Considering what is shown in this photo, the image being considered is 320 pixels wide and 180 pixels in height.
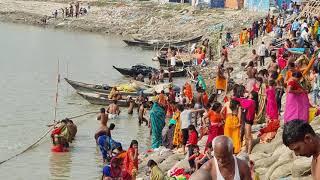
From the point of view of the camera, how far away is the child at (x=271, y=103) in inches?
546

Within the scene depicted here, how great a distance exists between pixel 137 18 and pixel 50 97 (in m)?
38.5

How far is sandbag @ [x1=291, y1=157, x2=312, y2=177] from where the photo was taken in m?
9.54

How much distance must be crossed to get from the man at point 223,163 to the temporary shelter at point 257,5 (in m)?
52.6

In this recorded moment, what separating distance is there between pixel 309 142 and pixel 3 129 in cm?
1878

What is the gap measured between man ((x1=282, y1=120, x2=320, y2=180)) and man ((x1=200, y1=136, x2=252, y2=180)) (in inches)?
22.3

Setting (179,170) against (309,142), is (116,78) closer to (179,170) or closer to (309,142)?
(179,170)

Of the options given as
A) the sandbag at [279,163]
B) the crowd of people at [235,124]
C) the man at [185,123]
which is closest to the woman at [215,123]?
A: the crowd of people at [235,124]

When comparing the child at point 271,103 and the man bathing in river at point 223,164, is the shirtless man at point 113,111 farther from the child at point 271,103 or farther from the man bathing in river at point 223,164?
the man bathing in river at point 223,164

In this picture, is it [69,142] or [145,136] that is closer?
[69,142]

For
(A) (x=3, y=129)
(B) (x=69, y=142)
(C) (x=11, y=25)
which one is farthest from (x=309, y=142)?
(C) (x=11, y=25)

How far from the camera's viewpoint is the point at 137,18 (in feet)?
223

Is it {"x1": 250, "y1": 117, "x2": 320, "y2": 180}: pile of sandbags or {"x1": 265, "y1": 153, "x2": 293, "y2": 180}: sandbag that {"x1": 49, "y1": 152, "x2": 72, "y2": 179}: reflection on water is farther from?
{"x1": 265, "y1": 153, "x2": 293, "y2": 180}: sandbag

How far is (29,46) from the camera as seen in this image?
A: 5503cm

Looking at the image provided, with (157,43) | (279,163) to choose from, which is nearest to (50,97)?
(279,163)
